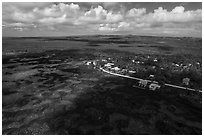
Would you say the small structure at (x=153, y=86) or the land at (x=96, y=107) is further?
the small structure at (x=153, y=86)

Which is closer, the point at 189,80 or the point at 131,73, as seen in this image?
the point at 189,80

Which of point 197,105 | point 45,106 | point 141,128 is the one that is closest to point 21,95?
point 45,106

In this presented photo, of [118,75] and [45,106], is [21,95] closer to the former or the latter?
[45,106]

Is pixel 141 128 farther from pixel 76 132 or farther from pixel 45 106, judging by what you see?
pixel 45 106

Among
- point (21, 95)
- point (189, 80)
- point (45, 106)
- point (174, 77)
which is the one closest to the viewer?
point (45, 106)

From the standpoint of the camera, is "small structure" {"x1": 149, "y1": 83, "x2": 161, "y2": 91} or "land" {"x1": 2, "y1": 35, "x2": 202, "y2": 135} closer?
"land" {"x1": 2, "y1": 35, "x2": 202, "y2": 135}

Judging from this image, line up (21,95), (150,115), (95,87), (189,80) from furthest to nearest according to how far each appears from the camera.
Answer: (189,80)
(95,87)
(21,95)
(150,115)

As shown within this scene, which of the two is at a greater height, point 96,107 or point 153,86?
point 153,86

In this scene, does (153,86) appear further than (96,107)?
Yes

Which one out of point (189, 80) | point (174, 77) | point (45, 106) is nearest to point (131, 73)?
point (174, 77)
